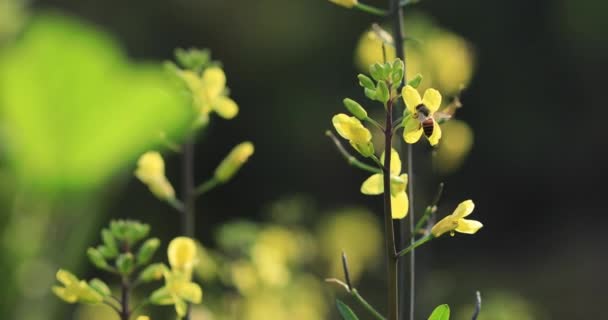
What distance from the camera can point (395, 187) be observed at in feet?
1.78

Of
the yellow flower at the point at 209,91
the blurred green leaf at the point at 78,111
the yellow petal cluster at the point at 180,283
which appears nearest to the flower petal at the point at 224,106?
the yellow flower at the point at 209,91

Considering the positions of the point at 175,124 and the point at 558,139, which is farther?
the point at 558,139

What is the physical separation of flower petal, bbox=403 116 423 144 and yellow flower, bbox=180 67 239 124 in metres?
0.17

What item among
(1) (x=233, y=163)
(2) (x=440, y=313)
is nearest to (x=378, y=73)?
(2) (x=440, y=313)

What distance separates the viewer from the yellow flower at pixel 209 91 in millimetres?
662

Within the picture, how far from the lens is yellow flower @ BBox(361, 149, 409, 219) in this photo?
0.54 m

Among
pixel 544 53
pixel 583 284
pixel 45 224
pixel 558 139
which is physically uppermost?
pixel 45 224

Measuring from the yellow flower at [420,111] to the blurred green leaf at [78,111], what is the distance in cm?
90

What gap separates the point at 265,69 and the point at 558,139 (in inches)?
65.0

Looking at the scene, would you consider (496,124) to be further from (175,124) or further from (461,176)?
(175,124)

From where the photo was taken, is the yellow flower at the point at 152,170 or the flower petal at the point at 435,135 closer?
the flower petal at the point at 435,135

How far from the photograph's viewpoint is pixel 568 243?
18.0 feet

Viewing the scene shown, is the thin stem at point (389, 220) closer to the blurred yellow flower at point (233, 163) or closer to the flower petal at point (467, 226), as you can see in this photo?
the flower petal at point (467, 226)

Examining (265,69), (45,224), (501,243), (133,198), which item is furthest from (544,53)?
(45,224)
